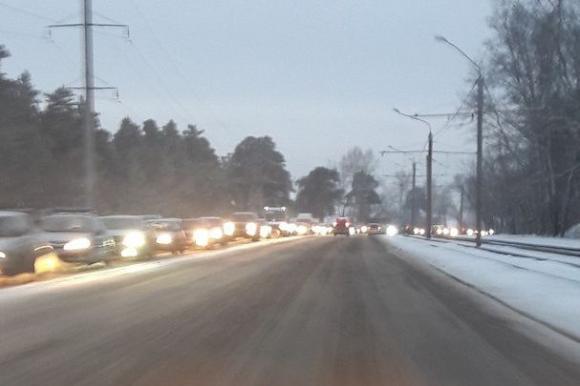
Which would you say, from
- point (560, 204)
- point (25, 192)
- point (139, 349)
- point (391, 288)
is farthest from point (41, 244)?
point (560, 204)

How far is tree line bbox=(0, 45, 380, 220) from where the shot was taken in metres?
56.1

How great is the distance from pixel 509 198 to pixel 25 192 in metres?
44.7

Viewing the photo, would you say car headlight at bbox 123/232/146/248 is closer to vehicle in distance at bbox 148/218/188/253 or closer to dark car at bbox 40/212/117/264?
dark car at bbox 40/212/117/264

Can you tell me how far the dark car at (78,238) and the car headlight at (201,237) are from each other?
1526 centimetres

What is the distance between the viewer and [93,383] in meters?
9.17

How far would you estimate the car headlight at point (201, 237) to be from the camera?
4550 cm

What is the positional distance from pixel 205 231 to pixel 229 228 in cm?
1046

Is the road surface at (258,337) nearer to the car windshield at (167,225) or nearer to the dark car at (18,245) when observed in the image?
the dark car at (18,245)

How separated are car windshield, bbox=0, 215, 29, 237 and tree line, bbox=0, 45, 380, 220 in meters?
30.0

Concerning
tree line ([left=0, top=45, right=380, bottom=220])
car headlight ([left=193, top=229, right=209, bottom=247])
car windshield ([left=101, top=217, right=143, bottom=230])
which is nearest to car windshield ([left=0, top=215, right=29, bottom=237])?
car windshield ([left=101, top=217, right=143, bottom=230])

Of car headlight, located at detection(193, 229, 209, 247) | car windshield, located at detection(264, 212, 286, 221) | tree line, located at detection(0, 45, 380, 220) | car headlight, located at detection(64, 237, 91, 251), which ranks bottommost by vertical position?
car headlight, located at detection(193, 229, 209, 247)

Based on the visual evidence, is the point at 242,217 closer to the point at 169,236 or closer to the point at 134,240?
the point at 169,236

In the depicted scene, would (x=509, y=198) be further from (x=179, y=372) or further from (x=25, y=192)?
(x=179, y=372)


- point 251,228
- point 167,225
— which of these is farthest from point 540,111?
point 167,225
